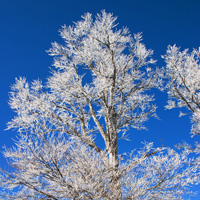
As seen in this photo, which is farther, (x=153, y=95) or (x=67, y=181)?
(x=153, y=95)

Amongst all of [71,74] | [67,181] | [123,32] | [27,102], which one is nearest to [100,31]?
[123,32]

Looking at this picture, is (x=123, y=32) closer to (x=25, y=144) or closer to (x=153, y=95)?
(x=153, y=95)

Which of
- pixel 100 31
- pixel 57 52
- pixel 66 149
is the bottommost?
pixel 66 149

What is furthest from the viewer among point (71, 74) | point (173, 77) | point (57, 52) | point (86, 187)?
point (173, 77)

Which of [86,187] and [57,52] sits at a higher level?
[57,52]

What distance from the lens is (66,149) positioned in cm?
384

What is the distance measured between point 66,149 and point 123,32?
4903 mm

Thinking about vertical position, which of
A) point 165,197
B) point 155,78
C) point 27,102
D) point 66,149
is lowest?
point 165,197

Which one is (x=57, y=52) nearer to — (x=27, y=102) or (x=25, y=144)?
(x=27, y=102)

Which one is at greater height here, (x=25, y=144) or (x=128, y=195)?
(x=25, y=144)

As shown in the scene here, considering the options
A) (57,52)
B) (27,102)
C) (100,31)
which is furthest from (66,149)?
(57,52)

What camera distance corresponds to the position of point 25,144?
3.65 m

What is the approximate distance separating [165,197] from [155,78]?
169 inches

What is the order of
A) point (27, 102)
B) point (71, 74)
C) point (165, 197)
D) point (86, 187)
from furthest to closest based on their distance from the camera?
1. point (71, 74)
2. point (27, 102)
3. point (165, 197)
4. point (86, 187)
